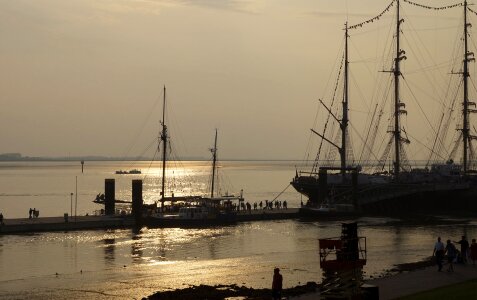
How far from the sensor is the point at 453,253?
44719mm

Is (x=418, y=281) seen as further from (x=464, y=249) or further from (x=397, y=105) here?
(x=397, y=105)

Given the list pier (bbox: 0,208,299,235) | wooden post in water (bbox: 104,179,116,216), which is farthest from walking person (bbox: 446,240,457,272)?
wooden post in water (bbox: 104,179,116,216)

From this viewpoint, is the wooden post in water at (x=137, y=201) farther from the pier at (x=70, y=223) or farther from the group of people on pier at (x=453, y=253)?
the group of people on pier at (x=453, y=253)

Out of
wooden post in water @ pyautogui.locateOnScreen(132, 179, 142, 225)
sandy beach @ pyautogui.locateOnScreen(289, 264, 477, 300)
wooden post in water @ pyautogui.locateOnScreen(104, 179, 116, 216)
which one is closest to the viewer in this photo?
sandy beach @ pyautogui.locateOnScreen(289, 264, 477, 300)

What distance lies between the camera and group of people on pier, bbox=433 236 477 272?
44.1 metres

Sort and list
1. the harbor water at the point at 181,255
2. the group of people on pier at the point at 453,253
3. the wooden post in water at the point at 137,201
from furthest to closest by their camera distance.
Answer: the wooden post in water at the point at 137,201, the harbor water at the point at 181,255, the group of people on pier at the point at 453,253

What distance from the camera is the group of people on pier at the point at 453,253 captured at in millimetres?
44062

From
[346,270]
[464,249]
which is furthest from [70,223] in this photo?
[346,270]

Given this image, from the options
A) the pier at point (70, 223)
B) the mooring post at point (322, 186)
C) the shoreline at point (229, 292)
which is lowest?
the shoreline at point (229, 292)

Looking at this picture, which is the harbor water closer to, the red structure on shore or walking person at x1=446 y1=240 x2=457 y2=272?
walking person at x1=446 y1=240 x2=457 y2=272

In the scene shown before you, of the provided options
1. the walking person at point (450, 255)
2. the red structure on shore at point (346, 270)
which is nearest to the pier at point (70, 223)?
the walking person at point (450, 255)

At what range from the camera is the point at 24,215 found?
123875mm

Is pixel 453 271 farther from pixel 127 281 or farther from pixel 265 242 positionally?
pixel 265 242

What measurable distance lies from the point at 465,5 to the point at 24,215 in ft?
234
